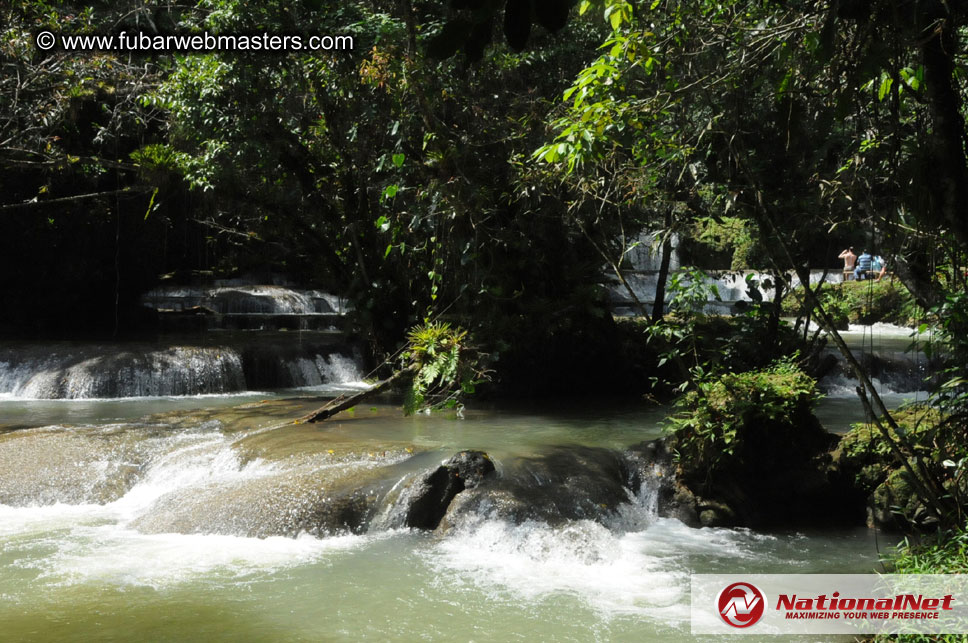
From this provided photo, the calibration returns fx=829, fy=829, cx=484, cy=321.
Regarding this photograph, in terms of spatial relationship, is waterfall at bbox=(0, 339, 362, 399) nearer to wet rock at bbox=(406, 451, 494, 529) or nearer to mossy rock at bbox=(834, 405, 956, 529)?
wet rock at bbox=(406, 451, 494, 529)

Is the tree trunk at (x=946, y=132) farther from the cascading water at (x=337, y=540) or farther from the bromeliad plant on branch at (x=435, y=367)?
the bromeliad plant on branch at (x=435, y=367)

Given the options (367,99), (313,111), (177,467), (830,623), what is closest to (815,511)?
(830,623)

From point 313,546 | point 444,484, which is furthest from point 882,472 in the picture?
point 313,546

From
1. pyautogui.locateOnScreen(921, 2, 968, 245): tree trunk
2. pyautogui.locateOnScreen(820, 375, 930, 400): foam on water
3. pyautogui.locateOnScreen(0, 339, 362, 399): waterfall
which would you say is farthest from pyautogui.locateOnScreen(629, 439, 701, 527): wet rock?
pyautogui.locateOnScreen(0, 339, 362, 399): waterfall

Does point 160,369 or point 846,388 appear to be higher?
point 160,369

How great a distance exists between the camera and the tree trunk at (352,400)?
31.3 feet

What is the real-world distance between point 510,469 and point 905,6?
521cm

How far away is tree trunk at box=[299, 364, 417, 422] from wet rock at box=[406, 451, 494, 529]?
199cm

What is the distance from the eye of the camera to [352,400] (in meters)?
9.82

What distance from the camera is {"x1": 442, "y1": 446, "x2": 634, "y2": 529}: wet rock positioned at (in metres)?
Result: 7.20

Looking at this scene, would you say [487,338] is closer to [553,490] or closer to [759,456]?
[553,490]

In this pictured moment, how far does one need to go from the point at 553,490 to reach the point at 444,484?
3.30ft

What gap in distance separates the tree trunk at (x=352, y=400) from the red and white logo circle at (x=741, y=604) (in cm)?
462

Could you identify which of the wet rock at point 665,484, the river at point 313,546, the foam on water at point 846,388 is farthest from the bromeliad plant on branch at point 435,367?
the foam on water at point 846,388
